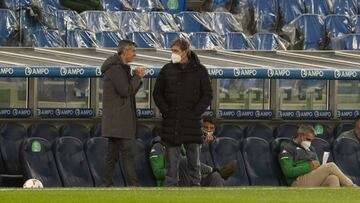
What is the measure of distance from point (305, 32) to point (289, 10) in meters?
1.05

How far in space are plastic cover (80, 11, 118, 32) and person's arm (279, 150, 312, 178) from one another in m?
6.96

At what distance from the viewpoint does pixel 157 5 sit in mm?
28547

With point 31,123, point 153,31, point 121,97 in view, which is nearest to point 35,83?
point 31,123

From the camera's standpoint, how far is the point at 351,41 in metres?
27.3

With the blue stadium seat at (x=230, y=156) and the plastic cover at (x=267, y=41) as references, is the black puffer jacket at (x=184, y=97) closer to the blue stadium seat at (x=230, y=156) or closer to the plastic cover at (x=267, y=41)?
the blue stadium seat at (x=230, y=156)

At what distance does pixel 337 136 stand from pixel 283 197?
248 inches

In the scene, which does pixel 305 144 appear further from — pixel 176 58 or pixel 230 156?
pixel 176 58

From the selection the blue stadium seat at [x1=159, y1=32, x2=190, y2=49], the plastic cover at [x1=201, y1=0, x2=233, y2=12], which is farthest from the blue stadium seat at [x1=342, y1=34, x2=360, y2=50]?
the blue stadium seat at [x1=159, y1=32, x2=190, y2=49]

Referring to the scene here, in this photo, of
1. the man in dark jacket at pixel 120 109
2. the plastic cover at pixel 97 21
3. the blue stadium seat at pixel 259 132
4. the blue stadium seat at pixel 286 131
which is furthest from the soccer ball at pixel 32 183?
the plastic cover at pixel 97 21

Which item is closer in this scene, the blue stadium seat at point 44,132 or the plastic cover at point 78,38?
the blue stadium seat at point 44,132

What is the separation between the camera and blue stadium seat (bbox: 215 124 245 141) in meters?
21.7

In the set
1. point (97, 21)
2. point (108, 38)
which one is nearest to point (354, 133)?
point (108, 38)

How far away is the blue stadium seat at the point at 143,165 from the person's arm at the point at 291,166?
1.86 metres

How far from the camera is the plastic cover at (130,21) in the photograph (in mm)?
27172
